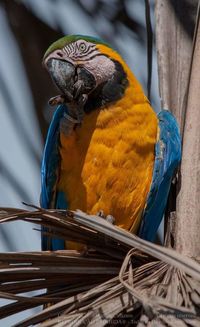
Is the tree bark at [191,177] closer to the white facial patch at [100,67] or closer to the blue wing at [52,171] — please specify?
the white facial patch at [100,67]

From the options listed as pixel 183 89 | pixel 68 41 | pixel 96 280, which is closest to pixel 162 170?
pixel 183 89

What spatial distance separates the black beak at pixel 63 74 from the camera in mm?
2420

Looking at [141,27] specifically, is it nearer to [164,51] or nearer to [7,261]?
[164,51]

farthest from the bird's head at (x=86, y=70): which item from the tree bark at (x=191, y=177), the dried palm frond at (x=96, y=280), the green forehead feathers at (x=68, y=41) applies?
the dried palm frond at (x=96, y=280)

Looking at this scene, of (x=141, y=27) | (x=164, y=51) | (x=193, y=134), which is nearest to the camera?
(x=193, y=134)

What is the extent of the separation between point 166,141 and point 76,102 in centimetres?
36

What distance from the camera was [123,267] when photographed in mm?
1529

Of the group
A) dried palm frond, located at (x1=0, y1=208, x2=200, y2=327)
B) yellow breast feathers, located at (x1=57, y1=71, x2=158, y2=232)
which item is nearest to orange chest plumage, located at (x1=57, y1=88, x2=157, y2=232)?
yellow breast feathers, located at (x1=57, y1=71, x2=158, y2=232)

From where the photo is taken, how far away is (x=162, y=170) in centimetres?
243

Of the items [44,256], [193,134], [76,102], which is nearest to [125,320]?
[44,256]

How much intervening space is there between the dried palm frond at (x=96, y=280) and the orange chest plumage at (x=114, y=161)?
2.60 feet

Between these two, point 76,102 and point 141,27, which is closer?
point 76,102

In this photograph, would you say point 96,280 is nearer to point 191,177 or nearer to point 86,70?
point 191,177

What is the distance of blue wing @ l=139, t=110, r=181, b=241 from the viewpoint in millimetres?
2346
